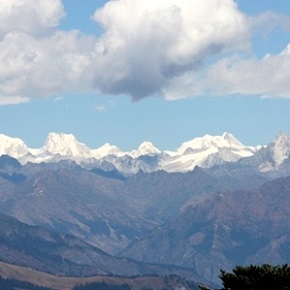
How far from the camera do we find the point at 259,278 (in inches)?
2687

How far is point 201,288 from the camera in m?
72.4

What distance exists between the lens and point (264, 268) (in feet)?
226

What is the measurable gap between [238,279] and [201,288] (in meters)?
4.49

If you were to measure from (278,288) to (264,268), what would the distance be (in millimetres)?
2139

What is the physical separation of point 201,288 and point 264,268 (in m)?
6.49

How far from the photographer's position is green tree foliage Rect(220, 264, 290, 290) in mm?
67731

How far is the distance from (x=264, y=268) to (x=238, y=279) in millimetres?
2318

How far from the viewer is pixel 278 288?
2655 inches

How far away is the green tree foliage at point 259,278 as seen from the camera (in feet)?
222

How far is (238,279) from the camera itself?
227 ft

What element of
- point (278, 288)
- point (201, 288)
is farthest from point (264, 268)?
point (201, 288)

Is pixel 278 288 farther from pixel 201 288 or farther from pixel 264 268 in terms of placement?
pixel 201 288

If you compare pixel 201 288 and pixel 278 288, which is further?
pixel 201 288
